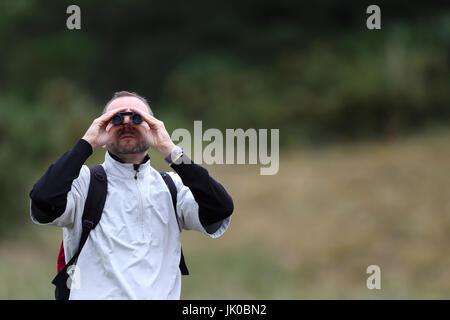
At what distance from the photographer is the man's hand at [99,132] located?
3.41 m

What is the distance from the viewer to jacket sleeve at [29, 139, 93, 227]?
321 centimetres

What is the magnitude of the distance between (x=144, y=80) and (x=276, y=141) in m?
7.74

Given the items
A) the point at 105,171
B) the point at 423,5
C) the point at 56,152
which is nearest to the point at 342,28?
the point at 423,5

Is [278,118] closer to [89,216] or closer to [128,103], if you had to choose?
[128,103]

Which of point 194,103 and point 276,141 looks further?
point 194,103

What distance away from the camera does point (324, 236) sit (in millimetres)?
12633

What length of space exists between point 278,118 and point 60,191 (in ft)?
47.0

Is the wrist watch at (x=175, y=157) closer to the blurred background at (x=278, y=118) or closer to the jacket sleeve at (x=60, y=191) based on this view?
the jacket sleeve at (x=60, y=191)

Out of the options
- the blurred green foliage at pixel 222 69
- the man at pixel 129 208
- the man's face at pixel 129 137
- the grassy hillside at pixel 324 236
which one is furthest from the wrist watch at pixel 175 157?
the blurred green foliage at pixel 222 69

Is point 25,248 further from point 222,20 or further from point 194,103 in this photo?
point 222,20

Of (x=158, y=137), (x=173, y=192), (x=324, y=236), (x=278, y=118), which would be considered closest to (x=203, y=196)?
(x=173, y=192)

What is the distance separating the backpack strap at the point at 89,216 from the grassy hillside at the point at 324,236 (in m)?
6.04

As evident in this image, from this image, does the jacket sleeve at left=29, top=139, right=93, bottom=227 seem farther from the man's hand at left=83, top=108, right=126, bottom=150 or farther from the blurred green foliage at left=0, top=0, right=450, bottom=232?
the blurred green foliage at left=0, top=0, right=450, bottom=232

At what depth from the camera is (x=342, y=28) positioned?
65.6 feet
